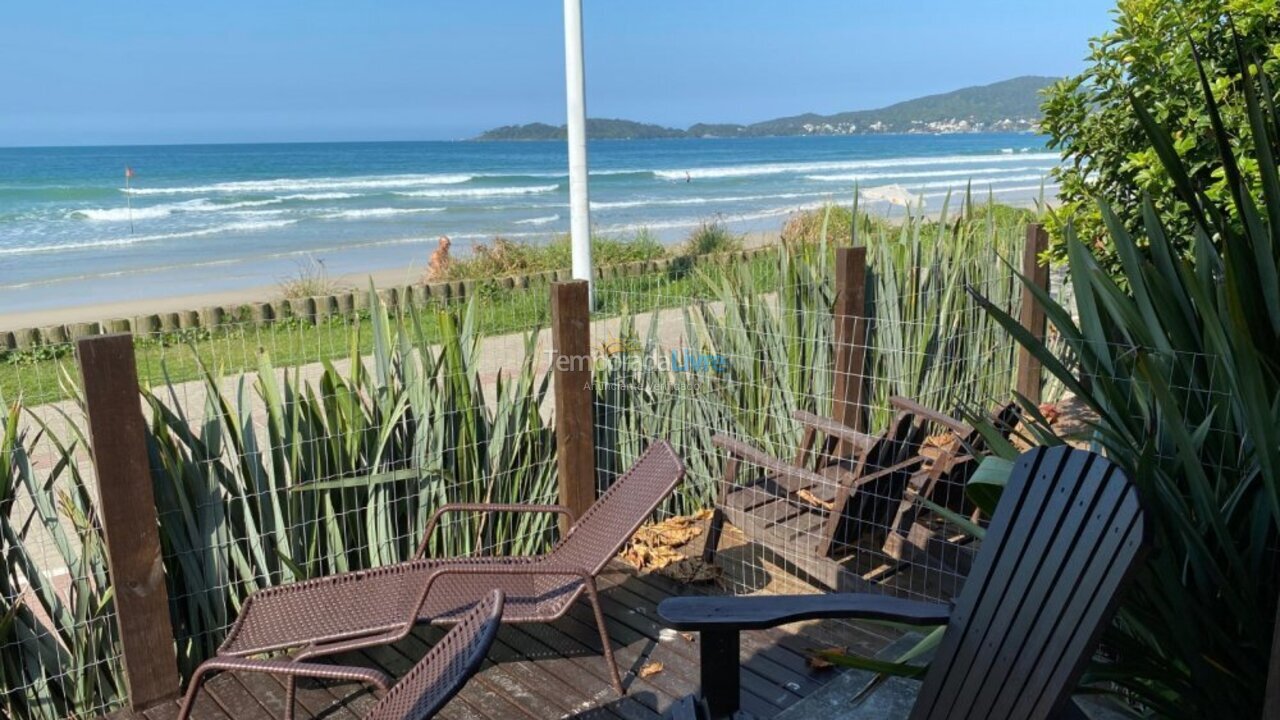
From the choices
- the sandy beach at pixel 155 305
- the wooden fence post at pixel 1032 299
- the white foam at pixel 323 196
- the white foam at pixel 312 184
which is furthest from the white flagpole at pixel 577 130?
the white foam at pixel 312 184

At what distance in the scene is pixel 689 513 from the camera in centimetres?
463

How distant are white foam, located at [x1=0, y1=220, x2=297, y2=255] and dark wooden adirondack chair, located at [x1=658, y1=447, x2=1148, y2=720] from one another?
24.8 meters

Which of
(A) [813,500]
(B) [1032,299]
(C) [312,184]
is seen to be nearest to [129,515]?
(A) [813,500]

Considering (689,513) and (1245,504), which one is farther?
(689,513)

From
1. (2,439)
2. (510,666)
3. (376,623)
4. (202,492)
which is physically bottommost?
(510,666)

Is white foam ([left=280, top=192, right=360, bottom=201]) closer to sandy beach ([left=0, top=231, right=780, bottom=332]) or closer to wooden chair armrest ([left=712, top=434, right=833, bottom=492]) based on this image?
sandy beach ([left=0, top=231, right=780, bottom=332])

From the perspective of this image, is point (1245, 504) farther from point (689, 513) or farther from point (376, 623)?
point (689, 513)

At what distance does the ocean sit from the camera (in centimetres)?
2020

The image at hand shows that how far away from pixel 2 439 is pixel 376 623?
126 centimetres

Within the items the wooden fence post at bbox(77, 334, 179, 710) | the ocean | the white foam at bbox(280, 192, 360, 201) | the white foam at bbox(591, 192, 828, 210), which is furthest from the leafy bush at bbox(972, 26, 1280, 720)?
the white foam at bbox(280, 192, 360, 201)

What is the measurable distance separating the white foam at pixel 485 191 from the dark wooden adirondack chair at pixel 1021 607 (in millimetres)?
35707

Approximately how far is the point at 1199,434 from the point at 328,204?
33180 millimetres

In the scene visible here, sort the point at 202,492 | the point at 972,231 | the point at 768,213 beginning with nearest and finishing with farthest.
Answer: the point at 202,492 < the point at 972,231 < the point at 768,213

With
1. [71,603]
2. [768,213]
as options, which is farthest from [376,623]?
[768,213]
